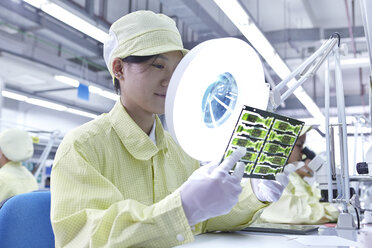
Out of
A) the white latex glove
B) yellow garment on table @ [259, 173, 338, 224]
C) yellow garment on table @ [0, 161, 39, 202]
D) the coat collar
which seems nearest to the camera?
the white latex glove

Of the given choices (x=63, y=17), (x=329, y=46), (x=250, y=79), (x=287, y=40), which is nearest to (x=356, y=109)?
(x=287, y=40)

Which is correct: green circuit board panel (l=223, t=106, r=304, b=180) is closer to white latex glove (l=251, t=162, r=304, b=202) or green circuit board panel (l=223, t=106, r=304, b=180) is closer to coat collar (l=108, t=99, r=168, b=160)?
white latex glove (l=251, t=162, r=304, b=202)

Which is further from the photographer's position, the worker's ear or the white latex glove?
the worker's ear

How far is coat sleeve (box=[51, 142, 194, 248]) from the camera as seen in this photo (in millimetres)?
907

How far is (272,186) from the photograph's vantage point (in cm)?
125

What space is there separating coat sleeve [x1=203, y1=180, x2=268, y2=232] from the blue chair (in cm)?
58

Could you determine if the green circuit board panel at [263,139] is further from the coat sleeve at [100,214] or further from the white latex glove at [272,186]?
the coat sleeve at [100,214]

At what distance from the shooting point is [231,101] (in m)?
1.12

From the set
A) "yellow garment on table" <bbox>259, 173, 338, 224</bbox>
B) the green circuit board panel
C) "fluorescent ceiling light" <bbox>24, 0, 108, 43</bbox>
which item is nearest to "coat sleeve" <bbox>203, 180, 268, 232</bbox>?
the green circuit board panel

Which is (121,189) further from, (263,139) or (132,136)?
(263,139)

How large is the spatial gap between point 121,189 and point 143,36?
47 centimetres

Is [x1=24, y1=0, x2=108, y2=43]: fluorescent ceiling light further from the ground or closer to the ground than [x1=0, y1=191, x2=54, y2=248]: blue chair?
further from the ground

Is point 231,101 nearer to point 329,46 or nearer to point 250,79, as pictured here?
point 250,79

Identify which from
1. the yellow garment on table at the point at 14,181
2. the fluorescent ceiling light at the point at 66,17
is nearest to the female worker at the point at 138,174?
the fluorescent ceiling light at the point at 66,17
